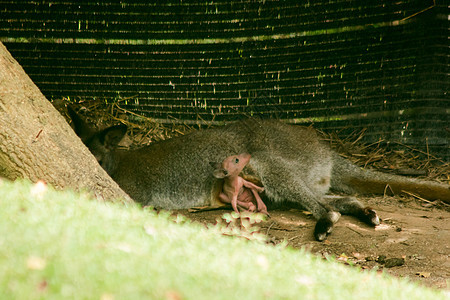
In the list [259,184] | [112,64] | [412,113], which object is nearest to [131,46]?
[112,64]

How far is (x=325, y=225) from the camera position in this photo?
450cm

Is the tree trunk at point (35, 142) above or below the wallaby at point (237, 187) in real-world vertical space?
above

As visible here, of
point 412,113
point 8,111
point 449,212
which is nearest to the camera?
point 8,111

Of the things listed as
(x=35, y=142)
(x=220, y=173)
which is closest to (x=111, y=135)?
(x=220, y=173)

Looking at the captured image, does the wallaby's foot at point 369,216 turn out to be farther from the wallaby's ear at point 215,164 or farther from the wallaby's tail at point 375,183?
the wallaby's ear at point 215,164

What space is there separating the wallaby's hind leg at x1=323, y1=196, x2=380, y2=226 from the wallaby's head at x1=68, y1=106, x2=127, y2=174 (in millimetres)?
2672

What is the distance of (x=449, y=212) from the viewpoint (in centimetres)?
506

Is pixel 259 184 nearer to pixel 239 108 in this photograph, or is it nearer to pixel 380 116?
pixel 239 108

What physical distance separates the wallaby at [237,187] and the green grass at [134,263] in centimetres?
177

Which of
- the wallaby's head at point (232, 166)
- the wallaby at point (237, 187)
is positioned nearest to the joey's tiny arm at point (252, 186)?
the wallaby at point (237, 187)

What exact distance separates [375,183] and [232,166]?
6.22 ft

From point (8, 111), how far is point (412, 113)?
4953 millimetres

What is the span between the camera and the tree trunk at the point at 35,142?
316 centimetres

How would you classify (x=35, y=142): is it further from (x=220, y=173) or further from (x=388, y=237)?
(x=388, y=237)
